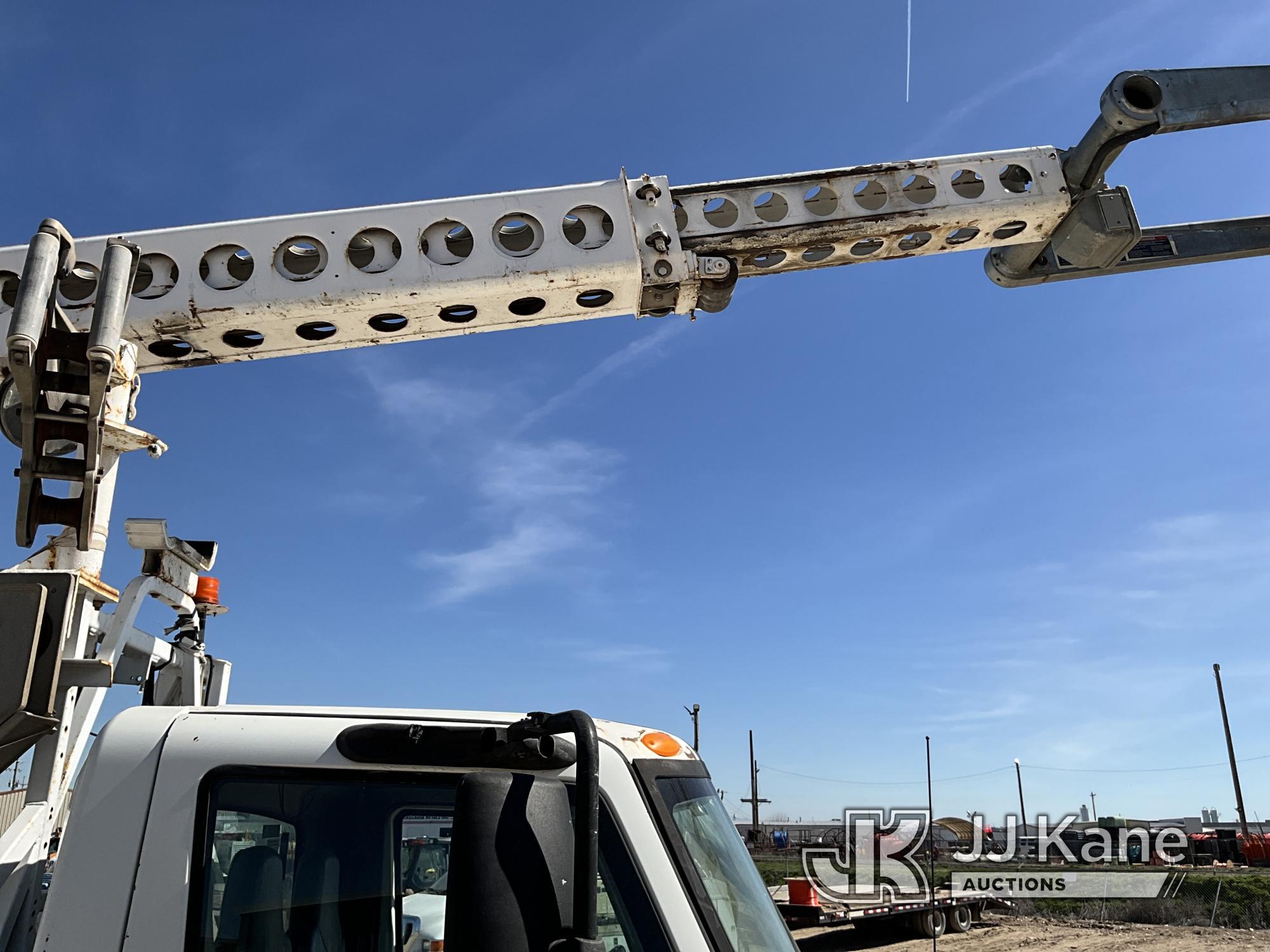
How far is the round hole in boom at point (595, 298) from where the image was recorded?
5.30m

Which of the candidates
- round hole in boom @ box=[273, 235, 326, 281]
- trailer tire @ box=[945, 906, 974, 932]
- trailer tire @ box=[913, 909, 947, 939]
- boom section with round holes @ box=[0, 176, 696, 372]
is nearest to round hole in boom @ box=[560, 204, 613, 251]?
boom section with round holes @ box=[0, 176, 696, 372]

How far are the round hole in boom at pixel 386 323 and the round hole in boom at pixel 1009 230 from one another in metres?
3.34

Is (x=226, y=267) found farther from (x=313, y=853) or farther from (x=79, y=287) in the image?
(x=313, y=853)

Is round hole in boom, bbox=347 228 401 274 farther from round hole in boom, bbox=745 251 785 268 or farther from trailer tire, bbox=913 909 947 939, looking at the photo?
trailer tire, bbox=913 909 947 939

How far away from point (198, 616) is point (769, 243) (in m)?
3.40

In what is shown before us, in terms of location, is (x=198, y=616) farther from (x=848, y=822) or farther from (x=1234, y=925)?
(x=848, y=822)

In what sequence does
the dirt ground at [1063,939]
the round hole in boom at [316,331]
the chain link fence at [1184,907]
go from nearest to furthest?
the round hole in boom at [316,331] → the dirt ground at [1063,939] → the chain link fence at [1184,907]

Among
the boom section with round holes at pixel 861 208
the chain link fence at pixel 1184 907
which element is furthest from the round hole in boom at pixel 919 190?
the chain link fence at pixel 1184 907

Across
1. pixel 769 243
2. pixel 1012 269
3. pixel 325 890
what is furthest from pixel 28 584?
pixel 1012 269

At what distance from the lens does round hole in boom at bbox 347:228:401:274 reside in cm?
505

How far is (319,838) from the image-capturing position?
2.29m

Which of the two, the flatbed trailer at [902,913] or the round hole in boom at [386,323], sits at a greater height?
the round hole in boom at [386,323]

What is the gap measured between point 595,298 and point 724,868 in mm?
3540

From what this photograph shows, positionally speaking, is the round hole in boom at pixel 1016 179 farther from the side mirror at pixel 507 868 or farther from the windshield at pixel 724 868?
the side mirror at pixel 507 868
